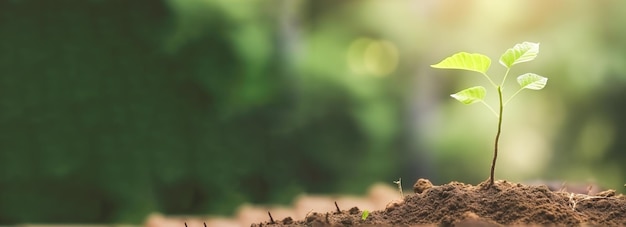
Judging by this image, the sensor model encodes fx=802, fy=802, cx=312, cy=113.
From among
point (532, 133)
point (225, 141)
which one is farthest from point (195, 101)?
point (532, 133)

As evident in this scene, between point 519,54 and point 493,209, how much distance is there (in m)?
0.24

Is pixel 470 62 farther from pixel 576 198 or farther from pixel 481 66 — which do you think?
pixel 576 198

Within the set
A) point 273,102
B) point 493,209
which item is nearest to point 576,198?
point 493,209

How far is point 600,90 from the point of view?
5738 millimetres

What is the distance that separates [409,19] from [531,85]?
15.3 ft

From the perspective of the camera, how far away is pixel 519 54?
3.87ft

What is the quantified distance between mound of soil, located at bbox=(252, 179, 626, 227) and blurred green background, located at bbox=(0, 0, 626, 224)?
4.22 meters

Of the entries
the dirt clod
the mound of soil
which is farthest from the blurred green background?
the mound of soil

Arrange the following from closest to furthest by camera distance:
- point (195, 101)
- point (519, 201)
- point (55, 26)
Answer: point (519, 201), point (55, 26), point (195, 101)

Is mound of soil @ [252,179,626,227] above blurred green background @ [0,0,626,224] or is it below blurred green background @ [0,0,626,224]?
below

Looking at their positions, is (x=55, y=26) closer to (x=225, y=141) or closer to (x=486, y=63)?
(x=225, y=141)

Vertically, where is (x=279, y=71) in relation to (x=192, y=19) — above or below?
below

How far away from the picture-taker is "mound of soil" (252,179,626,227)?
1.06 m

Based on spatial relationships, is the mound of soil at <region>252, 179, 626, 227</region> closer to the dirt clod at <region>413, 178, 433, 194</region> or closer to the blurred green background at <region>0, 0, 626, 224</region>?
the dirt clod at <region>413, 178, 433, 194</region>
